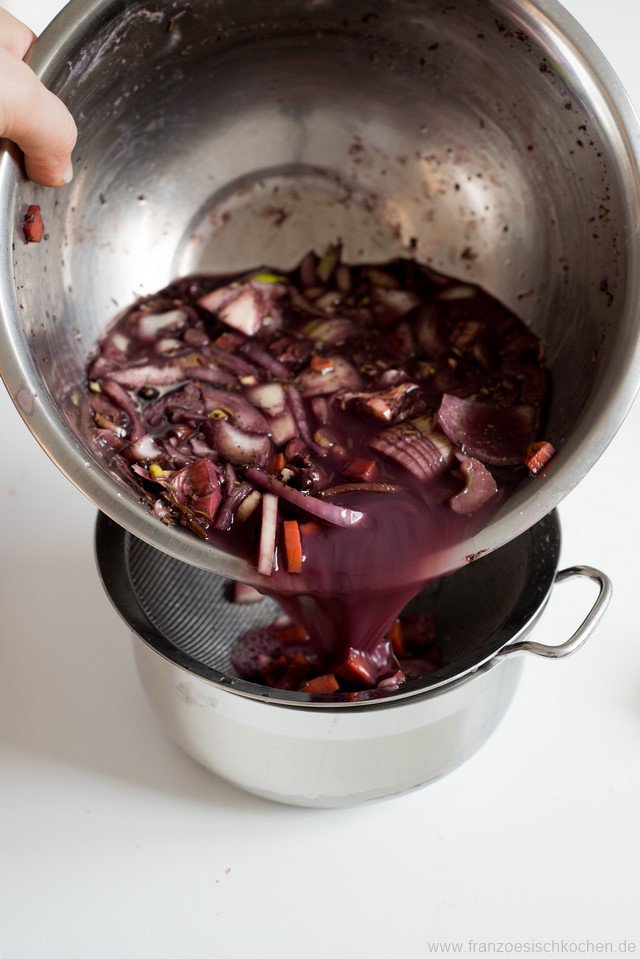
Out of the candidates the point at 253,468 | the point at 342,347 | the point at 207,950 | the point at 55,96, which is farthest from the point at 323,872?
the point at 55,96

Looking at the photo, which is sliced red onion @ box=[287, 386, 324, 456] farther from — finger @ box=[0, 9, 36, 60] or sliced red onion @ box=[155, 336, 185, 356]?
finger @ box=[0, 9, 36, 60]

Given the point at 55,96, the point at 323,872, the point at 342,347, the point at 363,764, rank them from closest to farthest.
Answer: the point at 55,96, the point at 363,764, the point at 323,872, the point at 342,347

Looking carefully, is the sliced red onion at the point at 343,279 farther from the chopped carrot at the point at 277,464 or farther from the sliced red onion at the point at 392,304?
the chopped carrot at the point at 277,464

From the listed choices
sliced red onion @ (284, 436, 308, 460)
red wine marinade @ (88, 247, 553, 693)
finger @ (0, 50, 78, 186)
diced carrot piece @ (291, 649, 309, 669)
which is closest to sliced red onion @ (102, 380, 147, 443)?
red wine marinade @ (88, 247, 553, 693)

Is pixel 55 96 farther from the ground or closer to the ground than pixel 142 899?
farther from the ground

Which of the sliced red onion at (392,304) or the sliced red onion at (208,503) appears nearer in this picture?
the sliced red onion at (208,503)

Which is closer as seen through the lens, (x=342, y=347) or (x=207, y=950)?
(x=207, y=950)

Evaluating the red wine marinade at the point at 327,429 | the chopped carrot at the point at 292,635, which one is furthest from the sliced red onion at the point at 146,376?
the chopped carrot at the point at 292,635

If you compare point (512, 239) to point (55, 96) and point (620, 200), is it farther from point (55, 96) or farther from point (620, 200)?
point (55, 96)
